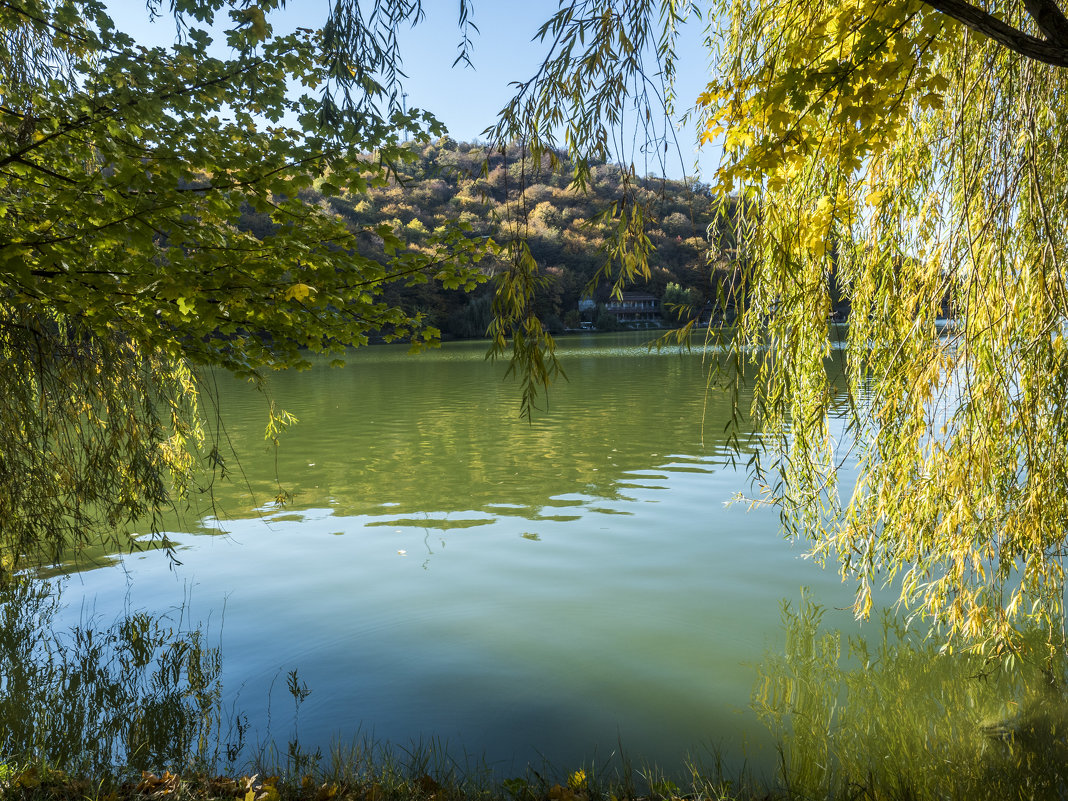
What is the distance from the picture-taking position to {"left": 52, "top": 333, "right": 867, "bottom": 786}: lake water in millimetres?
3910

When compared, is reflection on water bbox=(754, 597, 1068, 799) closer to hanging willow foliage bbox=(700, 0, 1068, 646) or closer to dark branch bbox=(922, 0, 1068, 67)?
hanging willow foliage bbox=(700, 0, 1068, 646)

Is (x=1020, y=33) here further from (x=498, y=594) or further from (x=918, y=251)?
(x=498, y=594)

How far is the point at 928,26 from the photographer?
211 centimetres

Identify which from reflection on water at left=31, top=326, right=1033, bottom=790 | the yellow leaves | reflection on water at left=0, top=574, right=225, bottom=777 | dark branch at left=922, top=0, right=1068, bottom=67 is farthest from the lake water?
dark branch at left=922, top=0, right=1068, bottom=67

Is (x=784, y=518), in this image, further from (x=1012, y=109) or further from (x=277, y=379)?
(x=277, y=379)

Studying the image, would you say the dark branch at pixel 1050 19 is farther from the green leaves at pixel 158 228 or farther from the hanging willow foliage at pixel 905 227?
the green leaves at pixel 158 228

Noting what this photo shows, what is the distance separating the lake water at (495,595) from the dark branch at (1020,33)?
Answer: 3.03 m

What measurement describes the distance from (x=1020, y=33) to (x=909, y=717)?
330 cm

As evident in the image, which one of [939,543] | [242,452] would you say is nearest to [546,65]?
[939,543]

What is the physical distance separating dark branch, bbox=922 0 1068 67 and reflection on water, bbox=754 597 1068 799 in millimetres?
2424

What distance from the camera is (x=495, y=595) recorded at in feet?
18.7

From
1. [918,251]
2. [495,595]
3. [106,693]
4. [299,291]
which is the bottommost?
[495,595]

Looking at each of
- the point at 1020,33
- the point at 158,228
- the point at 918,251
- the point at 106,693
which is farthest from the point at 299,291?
the point at 918,251

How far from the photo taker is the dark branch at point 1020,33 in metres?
1.72
